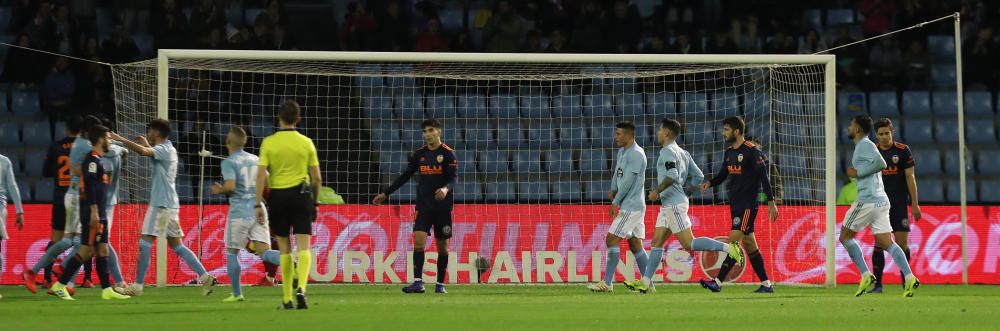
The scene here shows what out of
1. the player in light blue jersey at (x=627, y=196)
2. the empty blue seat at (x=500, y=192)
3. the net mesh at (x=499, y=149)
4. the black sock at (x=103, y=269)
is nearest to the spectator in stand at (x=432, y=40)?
the net mesh at (x=499, y=149)

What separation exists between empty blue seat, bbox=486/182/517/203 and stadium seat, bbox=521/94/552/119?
961mm

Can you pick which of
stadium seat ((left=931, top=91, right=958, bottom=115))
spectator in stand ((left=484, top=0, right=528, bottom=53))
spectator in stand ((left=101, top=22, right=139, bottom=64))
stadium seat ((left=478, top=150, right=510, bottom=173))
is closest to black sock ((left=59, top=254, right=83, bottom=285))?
stadium seat ((left=478, top=150, right=510, bottom=173))

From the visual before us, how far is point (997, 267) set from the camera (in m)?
17.5

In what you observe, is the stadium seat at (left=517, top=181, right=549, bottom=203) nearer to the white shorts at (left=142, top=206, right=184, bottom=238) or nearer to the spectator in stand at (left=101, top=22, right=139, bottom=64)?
the white shorts at (left=142, top=206, right=184, bottom=238)

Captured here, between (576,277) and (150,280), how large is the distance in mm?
4702

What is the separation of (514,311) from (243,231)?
3.21m

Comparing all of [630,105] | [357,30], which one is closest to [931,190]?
[630,105]

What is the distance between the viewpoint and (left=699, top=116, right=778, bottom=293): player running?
47.1 ft

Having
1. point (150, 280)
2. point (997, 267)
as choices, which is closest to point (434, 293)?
point (150, 280)

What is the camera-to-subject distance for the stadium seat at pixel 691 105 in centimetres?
1933

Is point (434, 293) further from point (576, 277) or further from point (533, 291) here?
point (576, 277)

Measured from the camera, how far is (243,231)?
13273 millimetres

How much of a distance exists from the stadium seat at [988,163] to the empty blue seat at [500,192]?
7405 millimetres

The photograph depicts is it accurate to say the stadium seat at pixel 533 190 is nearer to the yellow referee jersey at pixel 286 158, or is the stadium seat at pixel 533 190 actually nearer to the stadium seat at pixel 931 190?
the stadium seat at pixel 931 190
